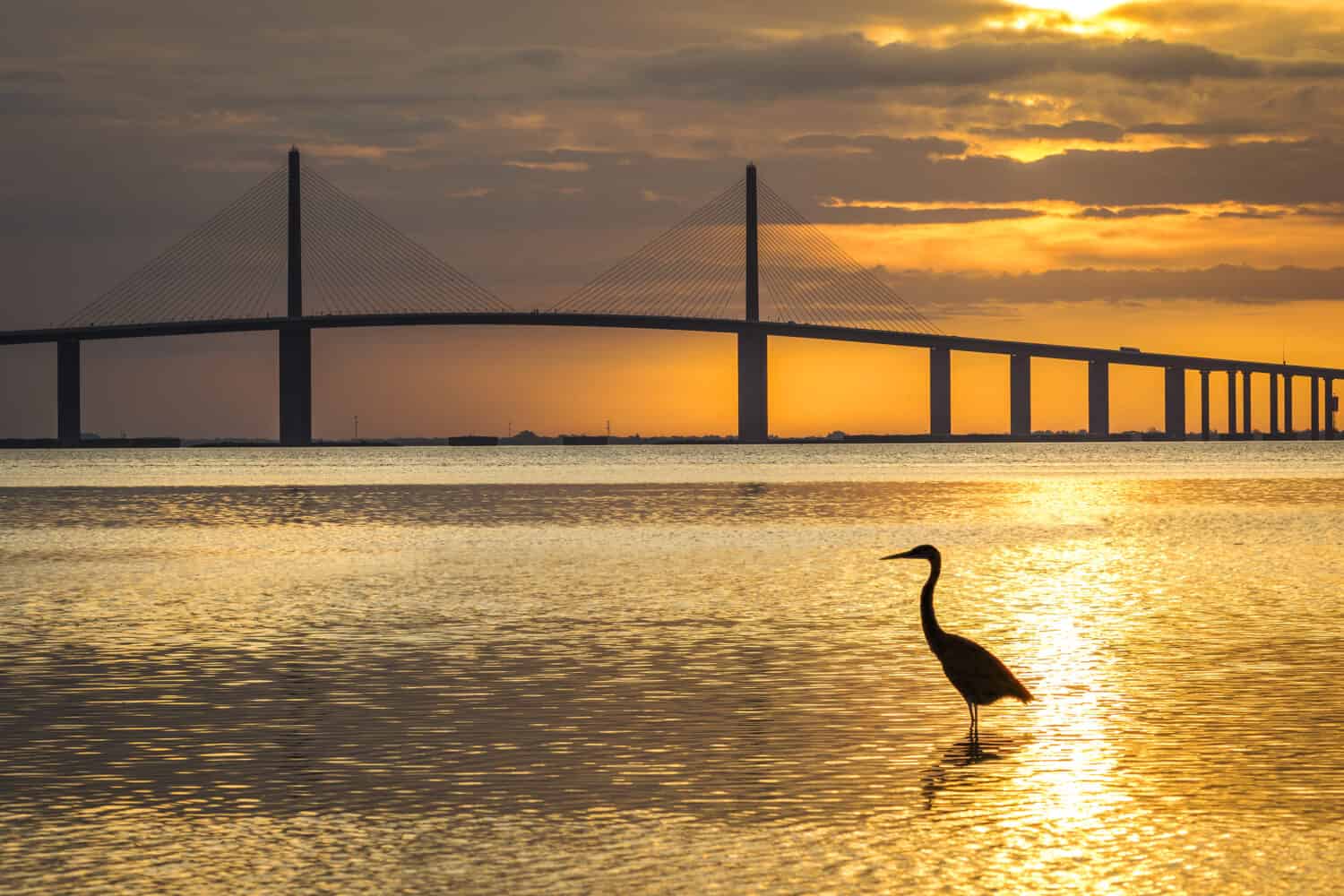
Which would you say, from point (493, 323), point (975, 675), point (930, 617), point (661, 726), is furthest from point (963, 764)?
point (493, 323)

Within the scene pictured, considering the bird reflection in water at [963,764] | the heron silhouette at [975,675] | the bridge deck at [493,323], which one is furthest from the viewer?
the bridge deck at [493,323]

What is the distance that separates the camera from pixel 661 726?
13852mm

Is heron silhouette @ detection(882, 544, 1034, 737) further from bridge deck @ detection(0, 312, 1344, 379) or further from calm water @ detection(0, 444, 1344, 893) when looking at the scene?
bridge deck @ detection(0, 312, 1344, 379)

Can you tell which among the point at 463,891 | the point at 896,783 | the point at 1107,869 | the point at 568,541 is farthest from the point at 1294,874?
the point at 568,541

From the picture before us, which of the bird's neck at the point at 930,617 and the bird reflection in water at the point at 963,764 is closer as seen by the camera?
the bird reflection in water at the point at 963,764

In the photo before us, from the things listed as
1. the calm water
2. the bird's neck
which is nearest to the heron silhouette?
the bird's neck

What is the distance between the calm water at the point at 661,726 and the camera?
9.70m

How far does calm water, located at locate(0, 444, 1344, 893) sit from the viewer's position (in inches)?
382

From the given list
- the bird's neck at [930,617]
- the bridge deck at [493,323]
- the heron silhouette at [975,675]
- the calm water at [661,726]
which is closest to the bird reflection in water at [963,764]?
the calm water at [661,726]

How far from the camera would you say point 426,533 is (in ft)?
138

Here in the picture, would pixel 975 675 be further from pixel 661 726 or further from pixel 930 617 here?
pixel 661 726

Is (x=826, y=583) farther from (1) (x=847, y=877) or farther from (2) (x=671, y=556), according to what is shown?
(1) (x=847, y=877)

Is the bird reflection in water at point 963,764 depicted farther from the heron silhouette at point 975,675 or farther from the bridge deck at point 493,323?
the bridge deck at point 493,323

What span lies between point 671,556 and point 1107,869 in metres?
24.0
